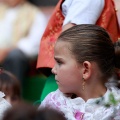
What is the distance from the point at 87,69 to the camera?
2.85 meters

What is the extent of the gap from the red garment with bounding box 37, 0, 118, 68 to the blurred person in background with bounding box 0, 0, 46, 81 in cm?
249

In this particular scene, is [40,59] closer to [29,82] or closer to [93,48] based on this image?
[93,48]

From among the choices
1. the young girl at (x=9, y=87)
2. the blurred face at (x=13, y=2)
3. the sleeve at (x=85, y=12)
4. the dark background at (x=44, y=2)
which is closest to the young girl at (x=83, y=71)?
the sleeve at (x=85, y=12)

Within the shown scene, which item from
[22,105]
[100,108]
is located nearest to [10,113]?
[22,105]

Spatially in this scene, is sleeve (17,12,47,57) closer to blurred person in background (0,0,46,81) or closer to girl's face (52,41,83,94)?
blurred person in background (0,0,46,81)

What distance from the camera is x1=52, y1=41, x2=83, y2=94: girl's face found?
9.37ft

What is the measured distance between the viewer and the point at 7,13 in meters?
6.19

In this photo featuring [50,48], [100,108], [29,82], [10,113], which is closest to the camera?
[10,113]

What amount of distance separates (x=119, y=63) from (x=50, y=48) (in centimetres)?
51

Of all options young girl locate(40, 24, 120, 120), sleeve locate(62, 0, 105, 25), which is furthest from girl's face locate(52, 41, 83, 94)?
sleeve locate(62, 0, 105, 25)

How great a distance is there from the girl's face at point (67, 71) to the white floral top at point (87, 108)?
5 cm

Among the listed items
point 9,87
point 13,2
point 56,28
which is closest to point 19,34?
point 13,2

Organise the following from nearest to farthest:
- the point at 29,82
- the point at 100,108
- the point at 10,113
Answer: the point at 10,113 < the point at 100,108 < the point at 29,82

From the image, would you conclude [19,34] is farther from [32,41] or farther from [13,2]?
[13,2]
